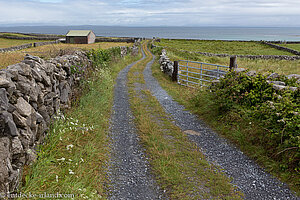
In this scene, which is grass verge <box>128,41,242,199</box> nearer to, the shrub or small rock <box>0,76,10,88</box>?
the shrub

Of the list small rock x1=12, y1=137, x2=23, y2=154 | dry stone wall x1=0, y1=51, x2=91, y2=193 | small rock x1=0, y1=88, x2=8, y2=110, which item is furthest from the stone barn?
small rock x1=12, y1=137, x2=23, y2=154

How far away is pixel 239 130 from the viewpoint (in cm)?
692

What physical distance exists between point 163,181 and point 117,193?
105 centimetres

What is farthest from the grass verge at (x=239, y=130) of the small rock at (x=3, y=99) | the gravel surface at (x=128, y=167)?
the small rock at (x=3, y=99)

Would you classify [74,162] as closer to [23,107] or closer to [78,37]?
[23,107]

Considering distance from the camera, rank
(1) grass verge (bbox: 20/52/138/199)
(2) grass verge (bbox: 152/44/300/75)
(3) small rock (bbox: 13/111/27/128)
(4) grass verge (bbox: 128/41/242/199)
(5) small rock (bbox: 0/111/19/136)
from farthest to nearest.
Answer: (2) grass verge (bbox: 152/44/300/75)
(4) grass verge (bbox: 128/41/242/199)
(1) grass verge (bbox: 20/52/138/199)
(3) small rock (bbox: 13/111/27/128)
(5) small rock (bbox: 0/111/19/136)

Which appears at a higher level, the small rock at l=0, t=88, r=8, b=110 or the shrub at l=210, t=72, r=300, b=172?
the small rock at l=0, t=88, r=8, b=110

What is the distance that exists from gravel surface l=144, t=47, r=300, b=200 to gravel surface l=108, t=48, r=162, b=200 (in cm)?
179

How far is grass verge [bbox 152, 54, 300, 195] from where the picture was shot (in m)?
5.11

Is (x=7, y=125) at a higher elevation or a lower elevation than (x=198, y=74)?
higher

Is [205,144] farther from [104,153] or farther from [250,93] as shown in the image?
[104,153]

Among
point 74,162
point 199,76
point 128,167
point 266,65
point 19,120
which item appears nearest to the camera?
point 19,120

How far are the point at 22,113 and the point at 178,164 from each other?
3699mm

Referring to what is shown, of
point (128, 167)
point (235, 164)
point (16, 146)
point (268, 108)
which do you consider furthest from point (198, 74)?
point (16, 146)
